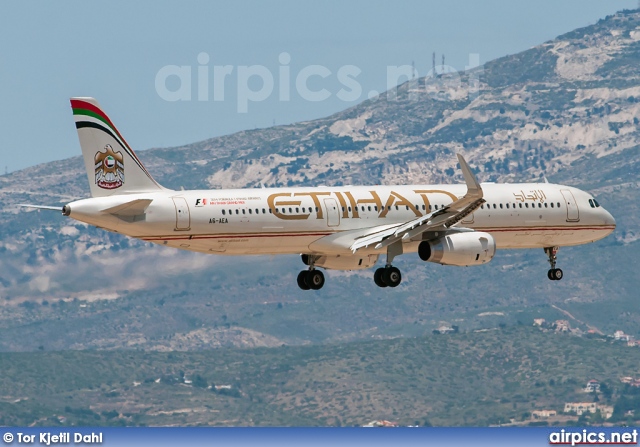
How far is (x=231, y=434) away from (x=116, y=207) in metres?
23.1

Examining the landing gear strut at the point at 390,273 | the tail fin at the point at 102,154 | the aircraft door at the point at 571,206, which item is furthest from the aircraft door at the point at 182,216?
the aircraft door at the point at 571,206

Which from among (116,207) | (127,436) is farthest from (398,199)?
(127,436)

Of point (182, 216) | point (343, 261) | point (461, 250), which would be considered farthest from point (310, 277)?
point (182, 216)

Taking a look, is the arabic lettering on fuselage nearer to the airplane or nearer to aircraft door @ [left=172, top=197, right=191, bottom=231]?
the airplane

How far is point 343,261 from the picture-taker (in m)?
93.9

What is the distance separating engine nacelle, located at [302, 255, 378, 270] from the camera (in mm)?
93812

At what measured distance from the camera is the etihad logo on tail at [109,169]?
8669 centimetres

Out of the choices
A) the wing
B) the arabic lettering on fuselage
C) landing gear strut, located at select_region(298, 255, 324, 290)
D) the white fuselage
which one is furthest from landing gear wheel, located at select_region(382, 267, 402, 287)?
the arabic lettering on fuselage

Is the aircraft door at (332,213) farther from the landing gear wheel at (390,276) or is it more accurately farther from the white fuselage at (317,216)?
the landing gear wheel at (390,276)

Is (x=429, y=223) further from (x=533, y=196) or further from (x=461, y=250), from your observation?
(x=533, y=196)

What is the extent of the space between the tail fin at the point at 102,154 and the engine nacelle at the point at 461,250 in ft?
54.3

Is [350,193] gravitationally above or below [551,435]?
above

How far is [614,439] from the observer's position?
64.3 metres

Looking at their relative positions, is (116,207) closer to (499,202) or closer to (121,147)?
(121,147)
